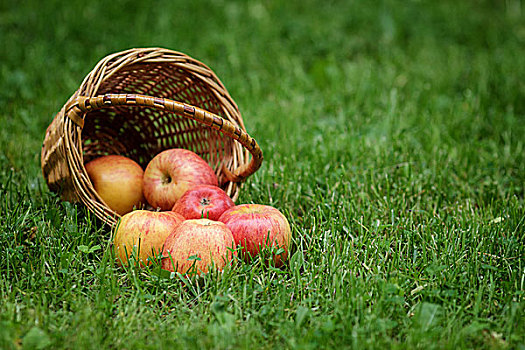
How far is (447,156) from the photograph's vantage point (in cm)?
348

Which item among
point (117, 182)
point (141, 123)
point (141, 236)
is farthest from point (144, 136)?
point (141, 236)

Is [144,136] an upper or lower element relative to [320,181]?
upper

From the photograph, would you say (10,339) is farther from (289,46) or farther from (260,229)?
(289,46)

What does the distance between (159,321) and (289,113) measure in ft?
9.03

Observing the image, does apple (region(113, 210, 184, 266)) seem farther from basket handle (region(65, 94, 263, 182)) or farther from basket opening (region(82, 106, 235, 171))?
basket opening (region(82, 106, 235, 171))

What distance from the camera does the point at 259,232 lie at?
2.21 m

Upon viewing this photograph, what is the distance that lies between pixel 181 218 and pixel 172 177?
381 millimetres

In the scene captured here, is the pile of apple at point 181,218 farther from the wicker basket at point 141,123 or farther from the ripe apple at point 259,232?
the wicker basket at point 141,123

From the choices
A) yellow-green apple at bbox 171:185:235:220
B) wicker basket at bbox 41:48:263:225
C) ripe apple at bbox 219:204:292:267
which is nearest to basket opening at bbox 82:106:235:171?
wicker basket at bbox 41:48:263:225

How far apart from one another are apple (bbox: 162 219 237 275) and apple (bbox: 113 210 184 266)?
0.09 m

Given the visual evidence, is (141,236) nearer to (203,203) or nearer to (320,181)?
(203,203)

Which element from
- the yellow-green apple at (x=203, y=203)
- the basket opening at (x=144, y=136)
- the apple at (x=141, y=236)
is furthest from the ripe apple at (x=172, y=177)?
the apple at (x=141, y=236)

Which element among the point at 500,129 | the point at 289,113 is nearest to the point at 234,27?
the point at 289,113

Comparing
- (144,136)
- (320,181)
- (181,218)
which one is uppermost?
(144,136)
